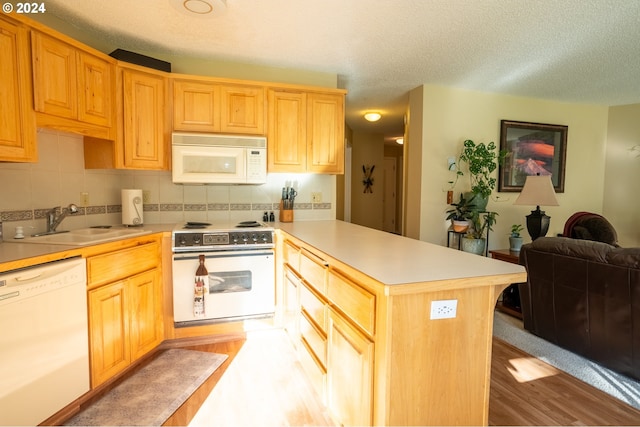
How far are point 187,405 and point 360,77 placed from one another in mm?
3301

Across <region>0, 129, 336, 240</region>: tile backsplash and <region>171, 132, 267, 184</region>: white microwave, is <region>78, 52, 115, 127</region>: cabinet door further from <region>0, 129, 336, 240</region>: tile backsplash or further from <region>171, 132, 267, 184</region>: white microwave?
<region>171, 132, 267, 184</region>: white microwave

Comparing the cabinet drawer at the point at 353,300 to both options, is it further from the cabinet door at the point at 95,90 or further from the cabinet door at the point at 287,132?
the cabinet door at the point at 95,90

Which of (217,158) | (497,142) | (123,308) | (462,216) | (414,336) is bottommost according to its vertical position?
(123,308)

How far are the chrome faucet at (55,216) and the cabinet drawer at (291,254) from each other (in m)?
1.49

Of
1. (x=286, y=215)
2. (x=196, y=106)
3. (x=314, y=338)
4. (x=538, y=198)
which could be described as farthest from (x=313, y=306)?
(x=538, y=198)

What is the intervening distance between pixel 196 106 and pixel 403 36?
182 cm

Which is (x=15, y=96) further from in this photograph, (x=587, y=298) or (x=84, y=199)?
(x=587, y=298)

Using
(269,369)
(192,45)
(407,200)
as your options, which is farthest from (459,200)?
(192,45)

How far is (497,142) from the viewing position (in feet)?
13.5

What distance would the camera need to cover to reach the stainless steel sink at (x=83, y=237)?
191cm

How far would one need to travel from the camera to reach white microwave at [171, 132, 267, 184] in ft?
Result: 8.70

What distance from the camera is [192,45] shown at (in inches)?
107

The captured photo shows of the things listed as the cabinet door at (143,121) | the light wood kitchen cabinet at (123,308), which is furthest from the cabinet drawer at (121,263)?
the cabinet door at (143,121)

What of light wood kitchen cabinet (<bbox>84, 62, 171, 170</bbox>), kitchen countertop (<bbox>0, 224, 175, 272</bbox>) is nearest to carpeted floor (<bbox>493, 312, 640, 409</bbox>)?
kitchen countertop (<bbox>0, 224, 175, 272</bbox>)
